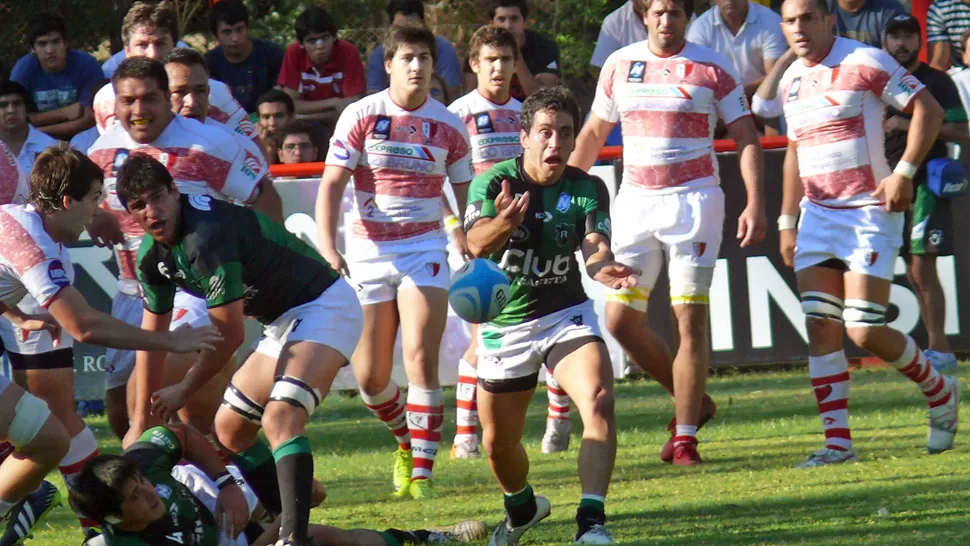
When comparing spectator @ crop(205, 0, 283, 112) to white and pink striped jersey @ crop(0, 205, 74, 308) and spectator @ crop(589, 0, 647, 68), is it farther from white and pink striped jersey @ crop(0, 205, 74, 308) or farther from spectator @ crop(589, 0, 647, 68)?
white and pink striped jersey @ crop(0, 205, 74, 308)

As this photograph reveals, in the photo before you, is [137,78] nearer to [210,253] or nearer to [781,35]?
[210,253]

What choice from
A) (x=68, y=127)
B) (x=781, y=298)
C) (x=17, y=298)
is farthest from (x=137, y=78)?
(x=781, y=298)

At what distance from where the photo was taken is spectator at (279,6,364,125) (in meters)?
12.2

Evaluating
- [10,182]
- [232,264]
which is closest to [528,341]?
[232,264]

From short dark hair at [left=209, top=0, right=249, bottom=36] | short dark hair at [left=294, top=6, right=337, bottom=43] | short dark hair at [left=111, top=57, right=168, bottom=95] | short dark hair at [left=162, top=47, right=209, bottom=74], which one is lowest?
short dark hair at [left=111, top=57, right=168, bottom=95]

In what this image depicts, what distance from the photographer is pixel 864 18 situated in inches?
476

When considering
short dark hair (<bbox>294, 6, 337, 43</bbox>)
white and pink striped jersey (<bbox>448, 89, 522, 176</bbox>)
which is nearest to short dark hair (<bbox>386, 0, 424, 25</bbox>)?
short dark hair (<bbox>294, 6, 337, 43</bbox>)

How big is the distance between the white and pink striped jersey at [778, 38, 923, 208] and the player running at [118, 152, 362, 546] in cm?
297

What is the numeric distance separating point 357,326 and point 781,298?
5.44 m

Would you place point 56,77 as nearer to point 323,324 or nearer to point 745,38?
Answer: point 745,38

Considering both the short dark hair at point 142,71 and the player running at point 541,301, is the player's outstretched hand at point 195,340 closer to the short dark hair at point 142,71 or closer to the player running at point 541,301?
the player running at point 541,301

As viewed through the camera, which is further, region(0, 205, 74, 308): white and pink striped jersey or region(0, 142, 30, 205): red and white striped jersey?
region(0, 142, 30, 205): red and white striped jersey

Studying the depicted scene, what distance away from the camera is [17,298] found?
6.38 metres

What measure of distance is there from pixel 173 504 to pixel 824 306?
155 inches
